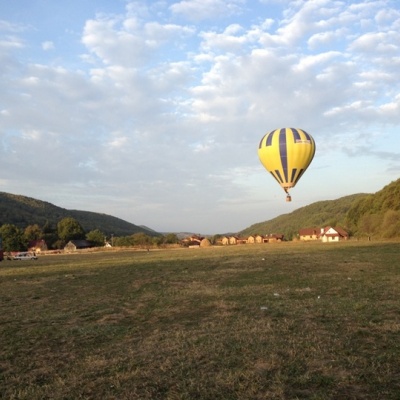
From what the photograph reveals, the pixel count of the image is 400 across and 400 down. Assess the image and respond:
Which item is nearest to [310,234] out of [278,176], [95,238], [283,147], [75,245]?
[95,238]

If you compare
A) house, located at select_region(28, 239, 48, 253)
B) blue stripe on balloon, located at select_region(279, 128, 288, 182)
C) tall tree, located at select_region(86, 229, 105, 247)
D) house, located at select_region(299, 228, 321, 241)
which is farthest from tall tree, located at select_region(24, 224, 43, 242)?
blue stripe on balloon, located at select_region(279, 128, 288, 182)

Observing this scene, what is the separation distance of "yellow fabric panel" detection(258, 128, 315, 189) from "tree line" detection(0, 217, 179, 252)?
6668cm

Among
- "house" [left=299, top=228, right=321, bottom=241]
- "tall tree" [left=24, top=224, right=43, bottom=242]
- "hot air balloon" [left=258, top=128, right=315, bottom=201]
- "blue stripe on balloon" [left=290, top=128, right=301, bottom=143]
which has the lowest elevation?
"house" [left=299, top=228, right=321, bottom=241]

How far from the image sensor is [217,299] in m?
13.7

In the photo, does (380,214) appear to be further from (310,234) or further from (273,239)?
(310,234)

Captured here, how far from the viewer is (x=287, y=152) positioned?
36.6 metres

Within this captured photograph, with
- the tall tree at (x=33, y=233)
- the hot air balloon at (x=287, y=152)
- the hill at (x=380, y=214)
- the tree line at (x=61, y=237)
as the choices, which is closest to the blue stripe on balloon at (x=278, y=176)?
the hot air balloon at (x=287, y=152)

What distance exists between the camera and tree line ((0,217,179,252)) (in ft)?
318

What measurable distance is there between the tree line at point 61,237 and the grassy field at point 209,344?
8806 cm

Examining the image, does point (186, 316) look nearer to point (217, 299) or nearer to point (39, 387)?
point (217, 299)

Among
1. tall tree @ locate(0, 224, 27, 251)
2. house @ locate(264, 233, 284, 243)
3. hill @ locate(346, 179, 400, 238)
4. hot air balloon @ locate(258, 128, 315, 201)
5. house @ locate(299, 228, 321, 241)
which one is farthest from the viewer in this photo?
house @ locate(299, 228, 321, 241)

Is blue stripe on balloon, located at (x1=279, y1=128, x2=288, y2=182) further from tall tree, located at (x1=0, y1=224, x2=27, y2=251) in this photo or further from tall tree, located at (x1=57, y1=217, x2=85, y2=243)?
tall tree, located at (x1=57, y1=217, x2=85, y2=243)

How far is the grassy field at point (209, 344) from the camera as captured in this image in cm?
589

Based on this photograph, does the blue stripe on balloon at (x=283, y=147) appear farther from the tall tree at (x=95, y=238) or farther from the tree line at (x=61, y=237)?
the tall tree at (x=95, y=238)
